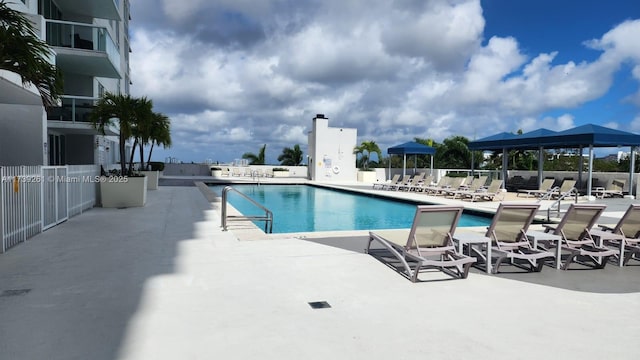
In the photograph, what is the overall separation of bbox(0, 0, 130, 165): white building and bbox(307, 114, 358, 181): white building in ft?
45.2

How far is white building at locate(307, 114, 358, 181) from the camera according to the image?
30141mm

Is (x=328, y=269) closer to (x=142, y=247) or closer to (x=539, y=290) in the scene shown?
(x=539, y=290)

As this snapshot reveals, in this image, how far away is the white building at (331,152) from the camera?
30.1 metres

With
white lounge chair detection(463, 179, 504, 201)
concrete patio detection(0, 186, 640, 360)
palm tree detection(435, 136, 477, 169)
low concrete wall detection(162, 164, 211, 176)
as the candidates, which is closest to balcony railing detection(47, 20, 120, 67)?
concrete patio detection(0, 186, 640, 360)

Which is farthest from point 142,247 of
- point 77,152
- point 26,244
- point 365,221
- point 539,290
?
point 77,152

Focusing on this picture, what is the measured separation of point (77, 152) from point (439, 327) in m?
18.9

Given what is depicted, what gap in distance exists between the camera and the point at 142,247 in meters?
6.25

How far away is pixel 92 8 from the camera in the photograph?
55.1ft

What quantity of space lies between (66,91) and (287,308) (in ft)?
56.1

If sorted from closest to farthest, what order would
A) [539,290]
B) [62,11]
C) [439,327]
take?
[439,327] < [539,290] < [62,11]

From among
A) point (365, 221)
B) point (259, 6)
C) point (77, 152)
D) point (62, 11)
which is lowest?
point (365, 221)

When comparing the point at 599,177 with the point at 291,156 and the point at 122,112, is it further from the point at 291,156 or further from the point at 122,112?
the point at 291,156

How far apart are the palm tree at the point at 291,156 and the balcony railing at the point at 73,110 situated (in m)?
24.7

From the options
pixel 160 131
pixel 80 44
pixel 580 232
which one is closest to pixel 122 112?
pixel 80 44
